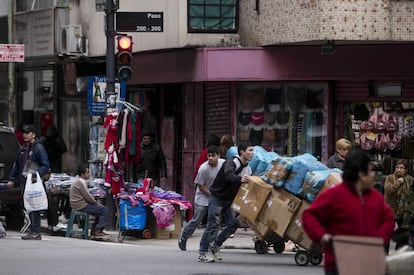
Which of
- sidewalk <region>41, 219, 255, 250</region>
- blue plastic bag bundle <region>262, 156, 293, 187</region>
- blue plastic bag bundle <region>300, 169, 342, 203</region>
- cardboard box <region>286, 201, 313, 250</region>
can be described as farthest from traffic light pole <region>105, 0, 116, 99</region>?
blue plastic bag bundle <region>300, 169, 342, 203</region>

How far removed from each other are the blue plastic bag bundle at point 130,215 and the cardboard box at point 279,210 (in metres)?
4.23

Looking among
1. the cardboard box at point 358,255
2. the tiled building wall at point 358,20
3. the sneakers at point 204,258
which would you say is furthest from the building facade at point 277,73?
the cardboard box at point 358,255

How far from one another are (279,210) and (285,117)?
24.5 feet

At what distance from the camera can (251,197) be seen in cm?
1541

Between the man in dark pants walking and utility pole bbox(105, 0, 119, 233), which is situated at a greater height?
utility pole bbox(105, 0, 119, 233)

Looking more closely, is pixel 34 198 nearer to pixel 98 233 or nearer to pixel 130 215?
pixel 98 233

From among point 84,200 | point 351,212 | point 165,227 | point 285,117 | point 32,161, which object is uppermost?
point 285,117

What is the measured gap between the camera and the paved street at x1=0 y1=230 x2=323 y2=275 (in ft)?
46.7

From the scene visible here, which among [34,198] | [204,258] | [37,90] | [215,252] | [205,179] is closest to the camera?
[204,258]

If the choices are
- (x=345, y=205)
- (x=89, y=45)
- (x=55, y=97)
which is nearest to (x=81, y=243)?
(x=89, y=45)

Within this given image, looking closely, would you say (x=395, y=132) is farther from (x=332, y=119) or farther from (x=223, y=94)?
(x=223, y=94)

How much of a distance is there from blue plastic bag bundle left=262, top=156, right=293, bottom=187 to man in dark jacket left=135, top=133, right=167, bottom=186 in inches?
282

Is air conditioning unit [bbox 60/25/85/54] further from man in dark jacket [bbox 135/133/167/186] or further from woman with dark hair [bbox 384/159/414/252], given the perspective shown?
woman with dark hair [bbox 384/159/414/252]

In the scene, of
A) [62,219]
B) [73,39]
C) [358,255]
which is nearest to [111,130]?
[62,219]
